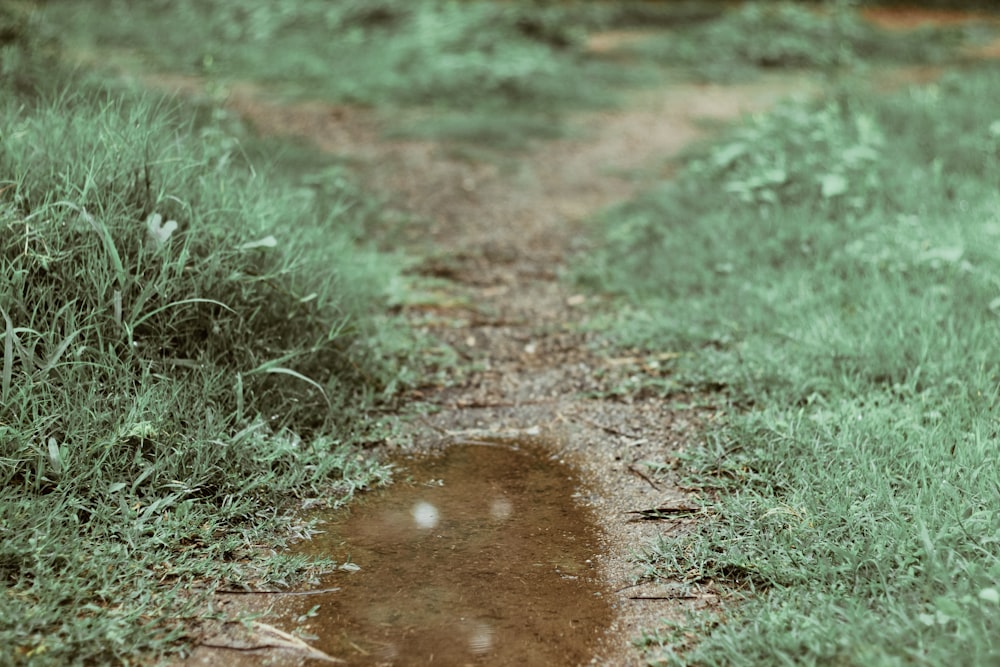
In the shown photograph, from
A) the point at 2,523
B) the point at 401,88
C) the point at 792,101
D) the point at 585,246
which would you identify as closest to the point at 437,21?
the point at 401,88

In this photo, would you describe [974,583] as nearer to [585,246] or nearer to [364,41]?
[585,246]

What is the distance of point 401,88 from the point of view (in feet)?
29.9

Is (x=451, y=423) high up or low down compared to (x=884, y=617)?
down

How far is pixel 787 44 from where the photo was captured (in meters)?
11.6

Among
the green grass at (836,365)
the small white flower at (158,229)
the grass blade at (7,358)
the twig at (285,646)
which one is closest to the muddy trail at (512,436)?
the twig at (285,646)

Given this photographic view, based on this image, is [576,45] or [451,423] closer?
[451,423]

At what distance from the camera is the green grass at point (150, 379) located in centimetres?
240

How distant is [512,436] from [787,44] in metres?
10.2

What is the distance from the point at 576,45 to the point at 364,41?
118 inches

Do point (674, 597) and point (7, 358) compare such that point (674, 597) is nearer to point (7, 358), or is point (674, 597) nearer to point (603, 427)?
point (603, 427)

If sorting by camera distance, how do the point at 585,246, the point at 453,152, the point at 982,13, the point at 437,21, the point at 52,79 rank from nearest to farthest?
the point at 52,79 → the point at 585,246 → the point at 453,152 → the point at 437,21 → the point at 982,13

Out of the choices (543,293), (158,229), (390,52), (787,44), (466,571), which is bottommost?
(543,293)

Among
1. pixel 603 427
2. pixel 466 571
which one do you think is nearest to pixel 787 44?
pixel 603 427

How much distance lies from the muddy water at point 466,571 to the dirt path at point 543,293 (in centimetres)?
12
